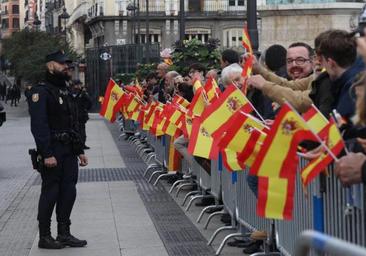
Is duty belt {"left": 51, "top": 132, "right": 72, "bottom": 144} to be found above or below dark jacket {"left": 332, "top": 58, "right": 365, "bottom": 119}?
below

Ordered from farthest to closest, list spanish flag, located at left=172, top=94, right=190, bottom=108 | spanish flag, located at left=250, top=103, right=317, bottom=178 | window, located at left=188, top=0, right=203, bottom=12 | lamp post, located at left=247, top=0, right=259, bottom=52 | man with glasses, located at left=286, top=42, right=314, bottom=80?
window, located at left=188, top=0, right=203, bottom=12 < lamp post, located at left=247, top=0, right=259, bottom=52 < spanish flag, located at left=172, top=94, right=190, bottom=108 < man with glasses, located at left=286, top=42, right=314, bottom=80 < spanish flag, located at left=250, top=103, right=317, bottom=178

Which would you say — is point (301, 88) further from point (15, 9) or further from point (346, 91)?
point (15, 9)

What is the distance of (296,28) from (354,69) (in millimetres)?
16089

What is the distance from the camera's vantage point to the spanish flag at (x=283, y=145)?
518 cm

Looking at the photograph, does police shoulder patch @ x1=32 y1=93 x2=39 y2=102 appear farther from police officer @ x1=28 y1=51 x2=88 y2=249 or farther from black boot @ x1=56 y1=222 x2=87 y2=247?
black boot @ x1=56 y1=222 x2=87 y2=247

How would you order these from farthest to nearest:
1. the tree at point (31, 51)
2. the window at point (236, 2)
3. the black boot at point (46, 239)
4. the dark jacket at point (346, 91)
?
the window at point (236, 2) → the tree at point (31, 51) → the black boot at point (46, 239) → the dark jacket at point (346, 91)

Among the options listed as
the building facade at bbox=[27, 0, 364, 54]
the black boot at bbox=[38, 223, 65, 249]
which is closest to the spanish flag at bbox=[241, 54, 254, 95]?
the black boot at bbox=[38, 223, 65, 249]

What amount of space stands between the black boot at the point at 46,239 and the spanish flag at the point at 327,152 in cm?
412

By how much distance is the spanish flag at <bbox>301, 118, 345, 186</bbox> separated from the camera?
5.07m

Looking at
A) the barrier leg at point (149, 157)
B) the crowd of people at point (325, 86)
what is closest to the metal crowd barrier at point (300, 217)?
the crowd of people at point (325, 86)

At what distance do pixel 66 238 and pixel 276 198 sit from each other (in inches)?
147

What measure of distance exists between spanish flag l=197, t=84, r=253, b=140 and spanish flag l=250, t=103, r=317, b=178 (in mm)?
1575

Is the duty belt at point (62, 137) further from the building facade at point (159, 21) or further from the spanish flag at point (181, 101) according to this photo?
the building facade at point (159, 21)

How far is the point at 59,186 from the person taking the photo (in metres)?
9.07
